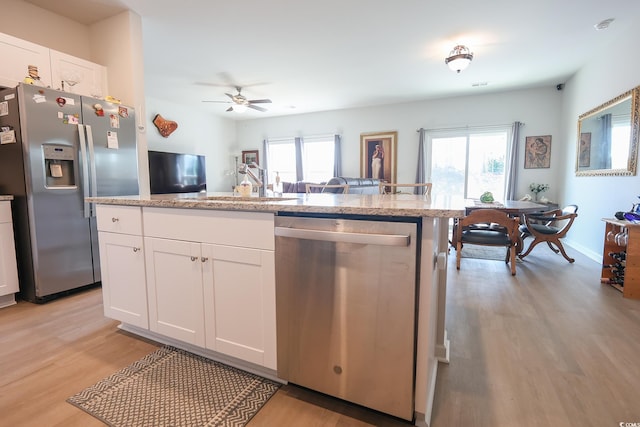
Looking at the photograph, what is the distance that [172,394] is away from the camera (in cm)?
141

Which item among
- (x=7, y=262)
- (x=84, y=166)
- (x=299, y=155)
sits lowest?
(x=7, y=262)

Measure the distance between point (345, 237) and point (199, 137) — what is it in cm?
683

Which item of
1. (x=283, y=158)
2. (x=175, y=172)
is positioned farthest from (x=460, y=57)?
(x=175, y=172)

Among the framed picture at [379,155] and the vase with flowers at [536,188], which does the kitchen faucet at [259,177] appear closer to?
the framed picture at [379,155]

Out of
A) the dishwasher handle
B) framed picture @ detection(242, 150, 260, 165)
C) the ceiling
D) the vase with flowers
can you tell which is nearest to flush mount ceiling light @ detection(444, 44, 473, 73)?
the ceiling

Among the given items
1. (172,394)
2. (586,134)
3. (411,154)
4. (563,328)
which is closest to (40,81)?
(172,394)

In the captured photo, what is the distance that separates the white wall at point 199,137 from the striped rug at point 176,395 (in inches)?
198

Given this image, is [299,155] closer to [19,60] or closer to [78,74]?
[78,74]

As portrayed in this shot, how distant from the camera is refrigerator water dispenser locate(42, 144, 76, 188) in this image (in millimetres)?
2445

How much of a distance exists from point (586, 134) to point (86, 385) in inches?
230

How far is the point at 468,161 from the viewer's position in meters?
5.99

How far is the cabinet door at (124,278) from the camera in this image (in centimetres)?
177

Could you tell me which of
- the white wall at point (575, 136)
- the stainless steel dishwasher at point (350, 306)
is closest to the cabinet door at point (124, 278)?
the stainless steel dishwasher at point (350, 306)

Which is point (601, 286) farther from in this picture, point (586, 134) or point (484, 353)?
point (586, 134)
